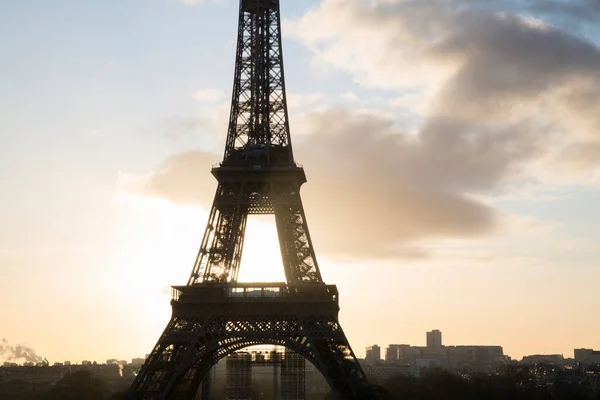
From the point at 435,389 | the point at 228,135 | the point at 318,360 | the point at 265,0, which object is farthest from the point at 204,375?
the point at 435,389

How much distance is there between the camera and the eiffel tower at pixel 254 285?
65.8 meters

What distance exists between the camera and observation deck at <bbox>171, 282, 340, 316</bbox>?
67.2 metres

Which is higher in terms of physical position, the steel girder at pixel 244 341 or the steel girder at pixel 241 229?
the steel girder at pixel 241 229

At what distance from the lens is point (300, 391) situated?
295 ft

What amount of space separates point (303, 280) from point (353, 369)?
8106 millimetres

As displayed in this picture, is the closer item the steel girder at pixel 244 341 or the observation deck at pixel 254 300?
the steel girder at pixel 244 341

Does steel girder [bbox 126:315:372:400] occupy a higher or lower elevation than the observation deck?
lower

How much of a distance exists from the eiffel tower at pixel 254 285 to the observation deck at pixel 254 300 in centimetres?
7

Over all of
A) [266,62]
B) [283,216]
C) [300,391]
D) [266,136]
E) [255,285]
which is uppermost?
[266,62]

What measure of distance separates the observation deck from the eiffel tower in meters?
0.07

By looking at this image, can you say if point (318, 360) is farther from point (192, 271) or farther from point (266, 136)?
point (266, 136)

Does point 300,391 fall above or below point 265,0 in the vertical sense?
below

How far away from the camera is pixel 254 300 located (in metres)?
67.7

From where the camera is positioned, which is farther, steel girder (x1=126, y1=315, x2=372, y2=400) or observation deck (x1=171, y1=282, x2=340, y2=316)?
observation deck (x1=171, y1=282, x2=340, y2=316)
